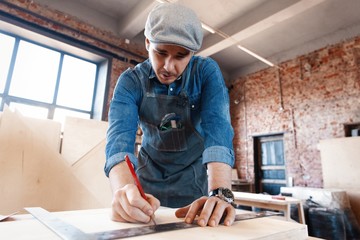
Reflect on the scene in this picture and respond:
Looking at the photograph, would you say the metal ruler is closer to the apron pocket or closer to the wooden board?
the apron pocket

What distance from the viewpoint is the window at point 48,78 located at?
4.41 metres

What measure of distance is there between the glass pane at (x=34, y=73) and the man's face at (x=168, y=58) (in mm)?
4463

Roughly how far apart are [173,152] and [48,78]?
4505mm

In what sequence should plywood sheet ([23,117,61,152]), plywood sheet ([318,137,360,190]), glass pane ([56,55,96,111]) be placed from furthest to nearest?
glass pane ([56,55,96,111]) < plywood sheet ([318,137,360,190]) < plywood sheet ([23,117,61,152])

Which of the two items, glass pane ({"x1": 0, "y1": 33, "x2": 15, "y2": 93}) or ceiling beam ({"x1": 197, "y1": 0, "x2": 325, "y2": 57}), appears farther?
glass pane ({"x1": 0, "y1": 33, "x2": 15, "y2": 93})

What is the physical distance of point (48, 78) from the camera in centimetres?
478

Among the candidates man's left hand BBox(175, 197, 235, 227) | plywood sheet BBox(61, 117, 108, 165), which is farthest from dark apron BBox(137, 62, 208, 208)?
plywood sheet BBox(61, 117, 108, 165)

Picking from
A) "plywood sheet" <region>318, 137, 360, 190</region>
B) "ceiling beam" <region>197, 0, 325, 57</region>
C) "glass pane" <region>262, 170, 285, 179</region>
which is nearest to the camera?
"ceiling beam" <region>197, 0, 325, 57</region>

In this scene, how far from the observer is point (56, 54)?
504 cm

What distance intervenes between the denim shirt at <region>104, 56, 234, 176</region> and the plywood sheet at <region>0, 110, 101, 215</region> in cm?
149

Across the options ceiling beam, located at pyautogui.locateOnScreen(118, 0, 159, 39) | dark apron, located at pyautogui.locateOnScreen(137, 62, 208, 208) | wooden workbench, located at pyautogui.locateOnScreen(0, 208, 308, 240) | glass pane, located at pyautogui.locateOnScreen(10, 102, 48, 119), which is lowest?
wooden workbench, located at pyautogui.locateOnScreen(0, 208, 308, 240)

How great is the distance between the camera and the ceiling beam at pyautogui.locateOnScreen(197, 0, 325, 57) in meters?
3.99

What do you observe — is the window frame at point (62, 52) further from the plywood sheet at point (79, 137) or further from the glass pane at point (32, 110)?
the plywood sheet at point (79, 137)

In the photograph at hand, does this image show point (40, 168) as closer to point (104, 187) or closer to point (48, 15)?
point (104, 187)
